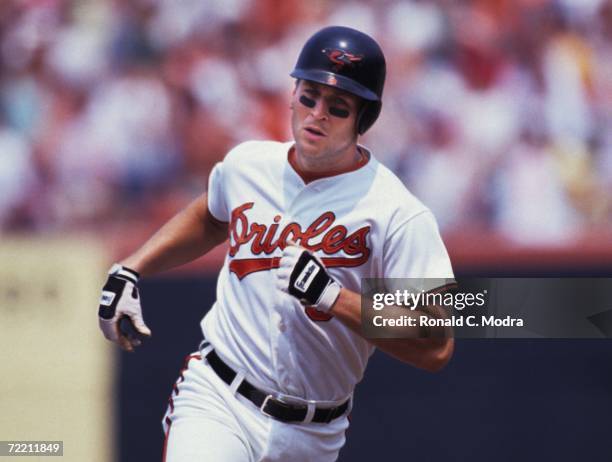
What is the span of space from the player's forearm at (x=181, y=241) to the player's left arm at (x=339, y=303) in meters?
0.77

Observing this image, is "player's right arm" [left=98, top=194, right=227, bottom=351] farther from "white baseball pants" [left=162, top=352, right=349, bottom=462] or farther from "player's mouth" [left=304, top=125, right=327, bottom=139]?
"player's mouth" [left=304, top=125, right=327, bottom=139]

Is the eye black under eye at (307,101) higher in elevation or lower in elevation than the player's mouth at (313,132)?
higher

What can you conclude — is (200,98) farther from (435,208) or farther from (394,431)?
(394,431)

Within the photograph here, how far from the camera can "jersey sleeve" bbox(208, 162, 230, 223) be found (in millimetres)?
3498

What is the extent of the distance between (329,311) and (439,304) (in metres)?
0.34

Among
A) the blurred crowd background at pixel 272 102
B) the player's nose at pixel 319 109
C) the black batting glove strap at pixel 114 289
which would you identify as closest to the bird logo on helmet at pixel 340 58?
the player's nose at pixel 319 109

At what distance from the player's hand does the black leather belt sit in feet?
0.93

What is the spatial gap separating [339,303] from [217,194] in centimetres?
81

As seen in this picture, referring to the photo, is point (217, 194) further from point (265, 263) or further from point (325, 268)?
point (325, 268)

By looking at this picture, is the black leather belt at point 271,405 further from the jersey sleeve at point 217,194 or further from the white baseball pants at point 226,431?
the jersey sleeve at point 217,194

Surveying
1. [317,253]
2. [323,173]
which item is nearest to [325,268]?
[317,253]

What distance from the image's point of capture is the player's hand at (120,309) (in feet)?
10.9

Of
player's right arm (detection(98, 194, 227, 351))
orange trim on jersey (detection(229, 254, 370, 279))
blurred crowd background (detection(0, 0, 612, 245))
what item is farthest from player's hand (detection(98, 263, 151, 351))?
blurred crowd background (detection(0, 0, 612, 245))

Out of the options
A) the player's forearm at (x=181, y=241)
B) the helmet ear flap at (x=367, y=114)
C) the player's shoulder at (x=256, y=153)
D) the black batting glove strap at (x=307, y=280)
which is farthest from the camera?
the player's forearm at (x=181, y=241)
